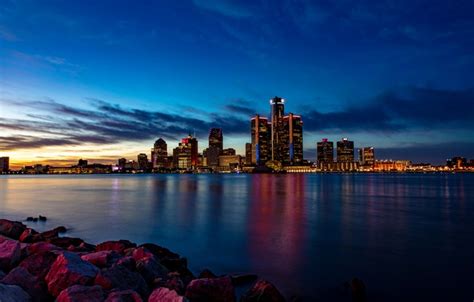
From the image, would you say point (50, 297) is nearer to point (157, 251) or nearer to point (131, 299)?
point (131, 299)

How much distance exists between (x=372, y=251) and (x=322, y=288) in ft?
20.8

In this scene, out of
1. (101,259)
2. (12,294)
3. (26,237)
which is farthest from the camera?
(26,237)

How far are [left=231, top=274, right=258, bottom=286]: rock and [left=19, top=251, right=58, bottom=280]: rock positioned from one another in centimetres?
590

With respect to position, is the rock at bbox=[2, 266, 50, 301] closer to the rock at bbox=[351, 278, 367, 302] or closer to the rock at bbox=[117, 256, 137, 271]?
the rock at bbox=[117, 256, 137, 271]

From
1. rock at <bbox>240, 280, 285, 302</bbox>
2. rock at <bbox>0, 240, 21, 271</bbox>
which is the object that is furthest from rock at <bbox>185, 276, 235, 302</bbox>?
rock at <bbox>0, 240, 21, 271</bbox>

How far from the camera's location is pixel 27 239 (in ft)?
53.6

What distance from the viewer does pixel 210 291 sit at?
351 inches

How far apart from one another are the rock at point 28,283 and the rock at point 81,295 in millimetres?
1321

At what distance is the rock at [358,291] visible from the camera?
1114 centimetres

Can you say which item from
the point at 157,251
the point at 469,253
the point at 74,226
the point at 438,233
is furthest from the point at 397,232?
the point at 74,226

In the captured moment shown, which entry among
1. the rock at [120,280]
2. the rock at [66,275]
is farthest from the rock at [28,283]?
the rock at [120,280]

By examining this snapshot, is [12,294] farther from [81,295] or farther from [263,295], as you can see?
[263,295]

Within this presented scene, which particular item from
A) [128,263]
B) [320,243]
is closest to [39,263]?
[128,263]

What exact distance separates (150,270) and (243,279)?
12.3ft
